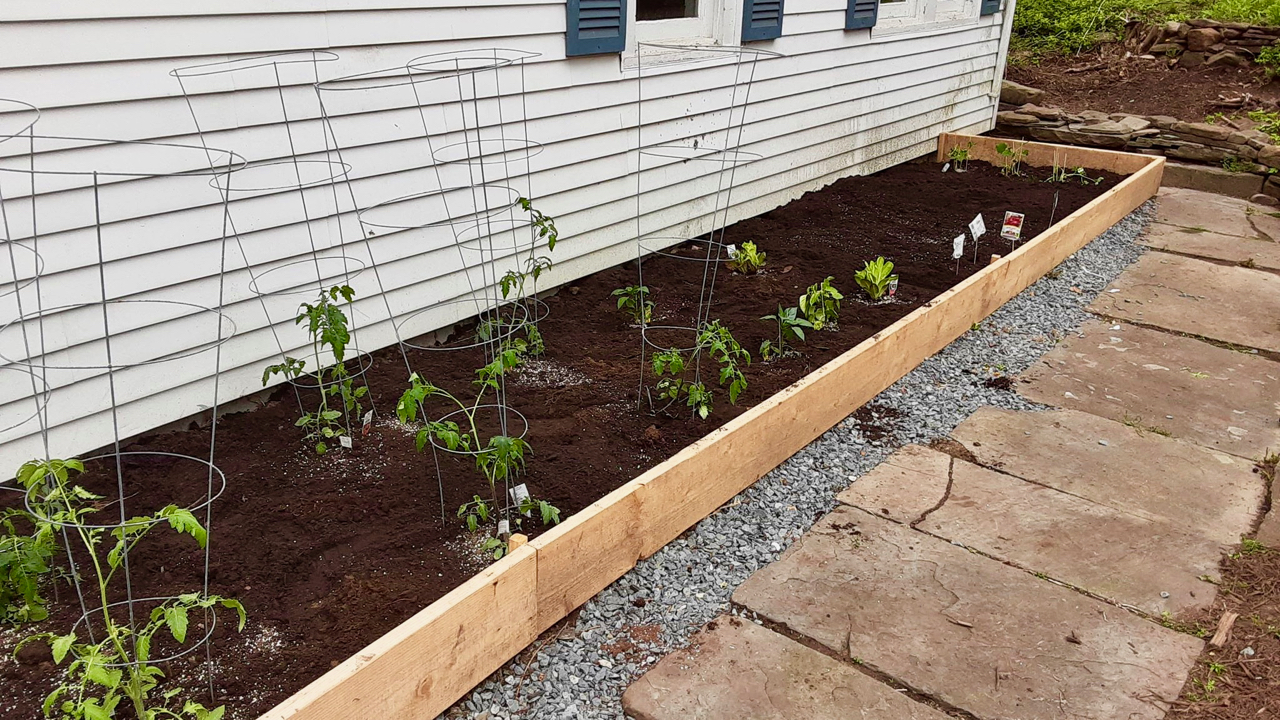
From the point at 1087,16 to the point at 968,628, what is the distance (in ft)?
31.3

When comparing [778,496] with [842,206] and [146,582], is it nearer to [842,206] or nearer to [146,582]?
[146,582]

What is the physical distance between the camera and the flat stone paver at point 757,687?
2098mm

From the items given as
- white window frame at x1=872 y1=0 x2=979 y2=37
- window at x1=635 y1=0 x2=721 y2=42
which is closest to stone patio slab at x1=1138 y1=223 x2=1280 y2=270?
white window frame at x1=872 y1=0 x2=979 y2=37

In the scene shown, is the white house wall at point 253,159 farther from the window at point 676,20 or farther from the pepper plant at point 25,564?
the pepper plant at point 25,564

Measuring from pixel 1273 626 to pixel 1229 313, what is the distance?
284 cm

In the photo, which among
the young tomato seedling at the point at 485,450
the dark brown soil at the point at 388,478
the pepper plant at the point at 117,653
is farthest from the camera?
the young tomato seedling at the point at 485,450

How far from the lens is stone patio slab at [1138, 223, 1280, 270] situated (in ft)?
18.1

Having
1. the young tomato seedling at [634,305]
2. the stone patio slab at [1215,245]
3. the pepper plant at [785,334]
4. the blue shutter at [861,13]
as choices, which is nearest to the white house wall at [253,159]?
the young tomato seedling at [634,305]

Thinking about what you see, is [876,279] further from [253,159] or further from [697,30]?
[253,159]

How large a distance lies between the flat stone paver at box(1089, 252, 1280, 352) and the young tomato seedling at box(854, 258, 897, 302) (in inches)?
49.3

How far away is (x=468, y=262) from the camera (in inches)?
146

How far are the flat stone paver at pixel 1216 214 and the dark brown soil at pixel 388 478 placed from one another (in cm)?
268

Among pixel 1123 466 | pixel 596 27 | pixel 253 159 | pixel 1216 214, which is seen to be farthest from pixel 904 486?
pixel 1216 214

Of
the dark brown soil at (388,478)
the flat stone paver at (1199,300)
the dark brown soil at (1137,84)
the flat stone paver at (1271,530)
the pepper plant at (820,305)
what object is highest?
the dark brown soil at (1137,84)
